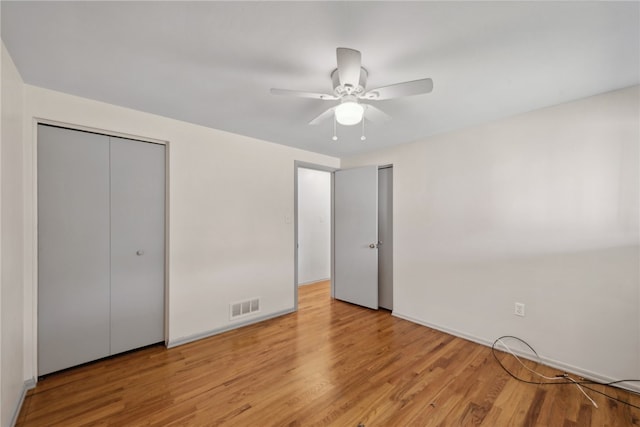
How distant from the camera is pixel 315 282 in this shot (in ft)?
17.2

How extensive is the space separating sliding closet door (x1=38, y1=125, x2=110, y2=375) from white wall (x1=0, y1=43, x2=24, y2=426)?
0.20 meters

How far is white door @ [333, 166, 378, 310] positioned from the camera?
3.68 m

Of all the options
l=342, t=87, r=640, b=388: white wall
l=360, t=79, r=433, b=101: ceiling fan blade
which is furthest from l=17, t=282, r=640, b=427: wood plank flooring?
l=360, t=79, r=433, b=101: ceiling fan blade

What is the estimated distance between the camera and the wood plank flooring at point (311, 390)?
1.69m

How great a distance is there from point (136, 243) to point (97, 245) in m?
0.28

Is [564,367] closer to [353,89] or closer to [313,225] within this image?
[353,89]

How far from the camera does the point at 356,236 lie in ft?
12.7

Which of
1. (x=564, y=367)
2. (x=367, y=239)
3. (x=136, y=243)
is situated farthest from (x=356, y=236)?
(x=136, y=243)

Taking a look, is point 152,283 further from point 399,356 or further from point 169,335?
point 399,356

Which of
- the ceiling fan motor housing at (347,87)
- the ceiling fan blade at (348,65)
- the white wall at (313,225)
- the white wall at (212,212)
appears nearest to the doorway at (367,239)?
the white wall at (212,212)

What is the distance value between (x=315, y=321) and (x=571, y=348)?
2.44 metres

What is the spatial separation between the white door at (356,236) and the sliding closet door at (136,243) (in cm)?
241

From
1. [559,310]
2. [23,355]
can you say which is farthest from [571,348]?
[23,355]

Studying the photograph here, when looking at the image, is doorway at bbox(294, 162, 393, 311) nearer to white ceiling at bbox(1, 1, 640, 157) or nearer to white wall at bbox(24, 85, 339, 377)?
white wall at bbox(24, 85, 339, 377)
